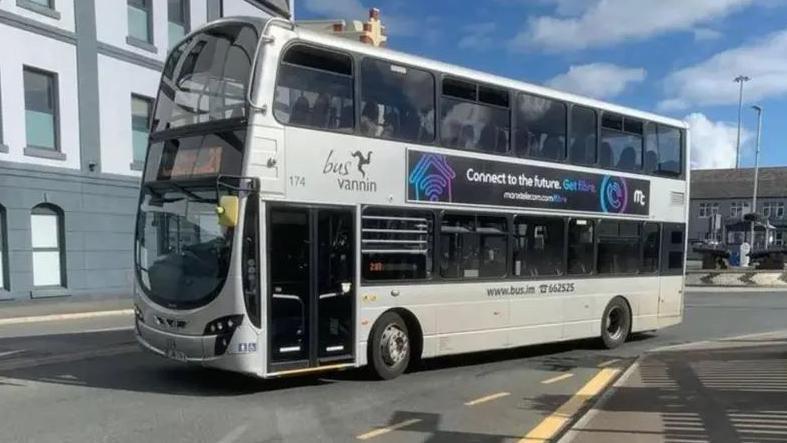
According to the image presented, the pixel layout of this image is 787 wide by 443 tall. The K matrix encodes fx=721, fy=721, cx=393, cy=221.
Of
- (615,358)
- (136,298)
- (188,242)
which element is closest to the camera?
(188,242)

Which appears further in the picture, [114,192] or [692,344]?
[114,192]

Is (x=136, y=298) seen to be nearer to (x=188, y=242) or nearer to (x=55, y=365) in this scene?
(x=188, y=242)

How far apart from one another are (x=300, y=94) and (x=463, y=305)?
3837 millimetres

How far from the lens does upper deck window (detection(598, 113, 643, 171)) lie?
1241 centimetres

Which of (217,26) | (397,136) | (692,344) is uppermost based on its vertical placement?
(217,26)

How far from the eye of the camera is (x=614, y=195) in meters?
12.6

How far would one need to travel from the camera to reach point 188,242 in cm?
820

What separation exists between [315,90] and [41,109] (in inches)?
580

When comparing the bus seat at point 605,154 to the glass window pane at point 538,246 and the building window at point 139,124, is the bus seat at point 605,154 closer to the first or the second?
the glass window pane at point 538,246

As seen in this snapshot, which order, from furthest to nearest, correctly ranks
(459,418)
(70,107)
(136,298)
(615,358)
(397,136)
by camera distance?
1. (70,107)
2. (615,358)
3. (397,136)
4. (136,298)
5. (459,418)

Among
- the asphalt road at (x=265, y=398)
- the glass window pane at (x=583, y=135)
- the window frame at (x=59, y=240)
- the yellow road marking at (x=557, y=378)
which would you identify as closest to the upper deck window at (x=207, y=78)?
Result: the asphalt road at (x=265, y=398)

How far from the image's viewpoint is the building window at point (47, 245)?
1994 centimetres

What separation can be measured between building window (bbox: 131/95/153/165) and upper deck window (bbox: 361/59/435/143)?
51.3ft

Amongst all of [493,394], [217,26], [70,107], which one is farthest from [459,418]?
[70,107]
